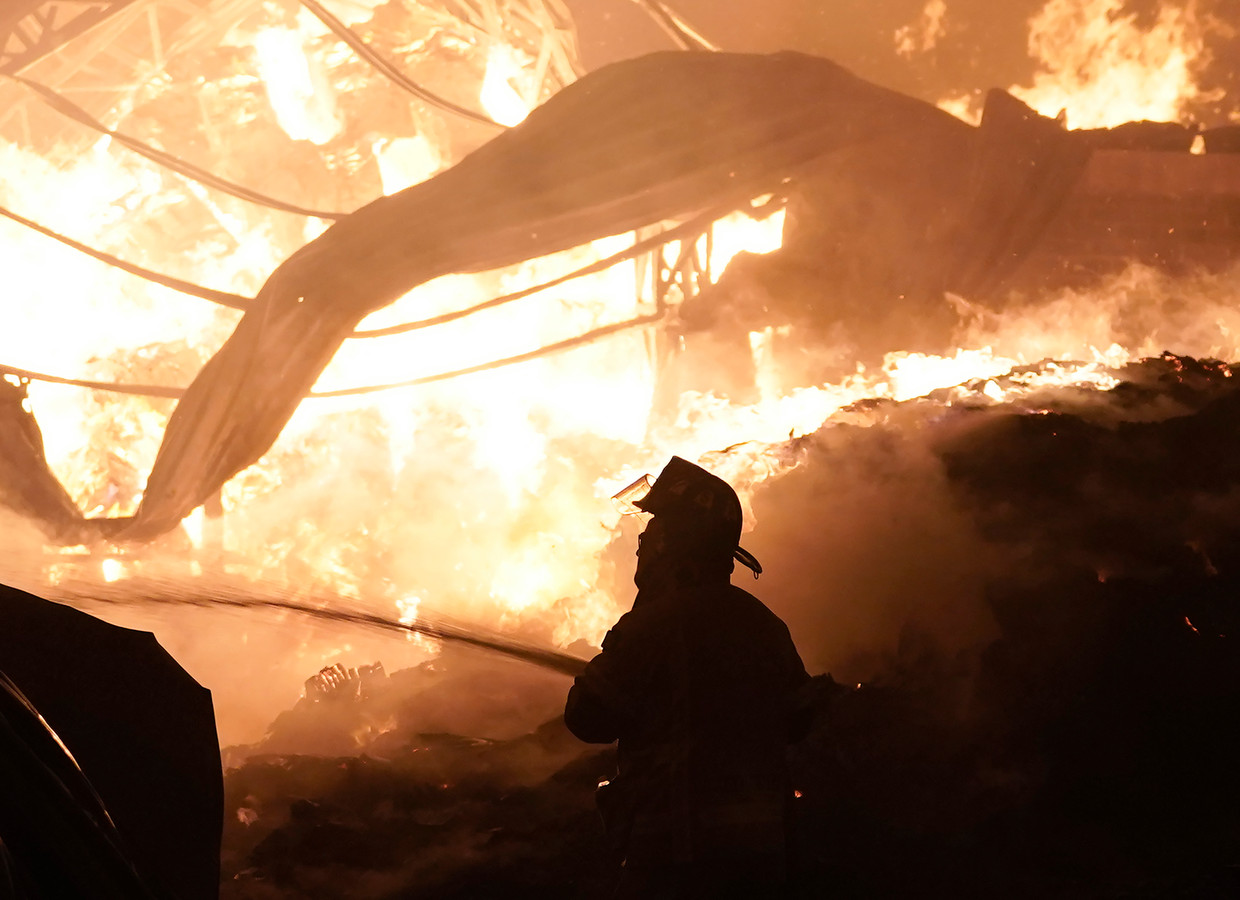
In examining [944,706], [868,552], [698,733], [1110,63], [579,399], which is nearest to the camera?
[698,733]

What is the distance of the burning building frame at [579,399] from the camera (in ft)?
10.9

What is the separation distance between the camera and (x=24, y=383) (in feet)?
14.4

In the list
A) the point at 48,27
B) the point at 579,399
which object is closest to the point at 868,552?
the point at 579,399

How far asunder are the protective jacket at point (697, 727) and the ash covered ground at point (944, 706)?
2.84 ft

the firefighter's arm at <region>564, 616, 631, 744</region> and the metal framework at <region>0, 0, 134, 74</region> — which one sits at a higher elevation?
the metal framework at <region>0, 0, 134, 74</region>

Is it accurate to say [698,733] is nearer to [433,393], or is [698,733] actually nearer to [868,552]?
[868,552]

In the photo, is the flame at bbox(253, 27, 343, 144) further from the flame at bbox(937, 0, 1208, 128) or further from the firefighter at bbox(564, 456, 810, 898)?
the firefighter at bbox(564, 456, 810, 898)

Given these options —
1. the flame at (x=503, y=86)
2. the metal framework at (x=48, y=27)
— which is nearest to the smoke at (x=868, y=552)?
the flame at (x=503, y=86)

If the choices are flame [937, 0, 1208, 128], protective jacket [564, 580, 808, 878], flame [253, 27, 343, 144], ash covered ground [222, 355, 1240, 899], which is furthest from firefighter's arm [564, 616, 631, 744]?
flame [253, 27, 343, 144]

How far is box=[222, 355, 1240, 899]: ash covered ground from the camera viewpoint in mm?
3025

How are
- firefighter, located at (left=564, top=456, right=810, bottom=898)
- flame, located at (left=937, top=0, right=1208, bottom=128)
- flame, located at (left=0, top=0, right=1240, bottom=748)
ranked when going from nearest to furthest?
1. firefighter, located at (left=564, top=456, right=810, bottom=898)
2. flame, located at (left=937, top=0, right=1208, bottom=128)
3. flame, located at (left=0, top=0, right=1240, bottom=748)

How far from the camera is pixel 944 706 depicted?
3322 millimetres

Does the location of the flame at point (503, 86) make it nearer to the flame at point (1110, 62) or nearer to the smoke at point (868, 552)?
the smoke at point (868, 552)

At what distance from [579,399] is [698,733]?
2402 mm
